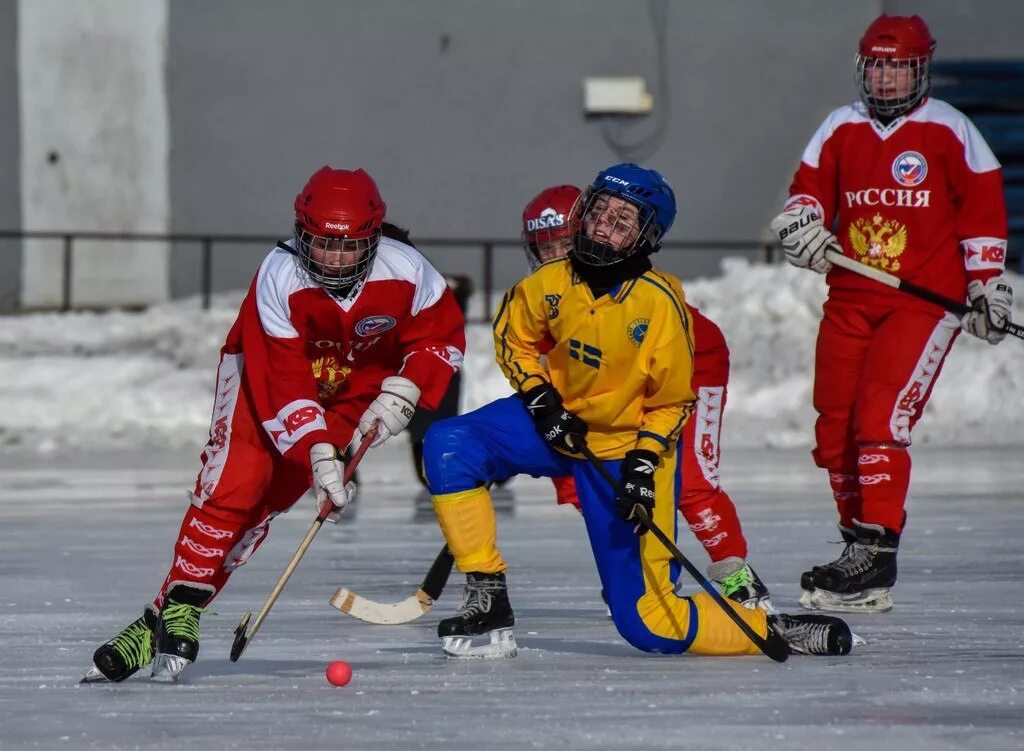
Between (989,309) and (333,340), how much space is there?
214cm

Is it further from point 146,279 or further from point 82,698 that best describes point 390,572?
point 146,279

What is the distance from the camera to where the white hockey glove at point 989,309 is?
19.5 feet

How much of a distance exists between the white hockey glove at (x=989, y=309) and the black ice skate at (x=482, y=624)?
1.92 m

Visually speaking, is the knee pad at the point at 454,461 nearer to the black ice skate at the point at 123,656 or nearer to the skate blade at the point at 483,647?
the skate blade at the point at 483,647

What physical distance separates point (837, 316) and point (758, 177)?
11459 mm

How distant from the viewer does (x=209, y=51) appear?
56.5ft

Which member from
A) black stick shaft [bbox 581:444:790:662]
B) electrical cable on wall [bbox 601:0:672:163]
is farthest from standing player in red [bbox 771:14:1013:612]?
electrical cable on wall [bbox 601:0:672:163]

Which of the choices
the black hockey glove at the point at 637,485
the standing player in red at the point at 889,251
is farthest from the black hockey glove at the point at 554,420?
the standing player in red at the point at 889,251

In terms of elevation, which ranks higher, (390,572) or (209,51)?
(209,51)

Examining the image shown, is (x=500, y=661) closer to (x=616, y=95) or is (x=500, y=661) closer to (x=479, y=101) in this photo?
(x=616, y=95)

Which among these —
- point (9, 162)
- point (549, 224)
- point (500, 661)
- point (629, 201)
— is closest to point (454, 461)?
point (500, 661)

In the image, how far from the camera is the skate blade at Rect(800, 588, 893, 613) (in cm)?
571

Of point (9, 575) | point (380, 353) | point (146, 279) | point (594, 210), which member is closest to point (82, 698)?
point (380, 353)

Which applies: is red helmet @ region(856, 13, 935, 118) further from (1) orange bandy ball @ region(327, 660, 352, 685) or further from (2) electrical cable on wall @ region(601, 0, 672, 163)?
(2) electrical cable on wall @ region(601, 0, 672, 163)
